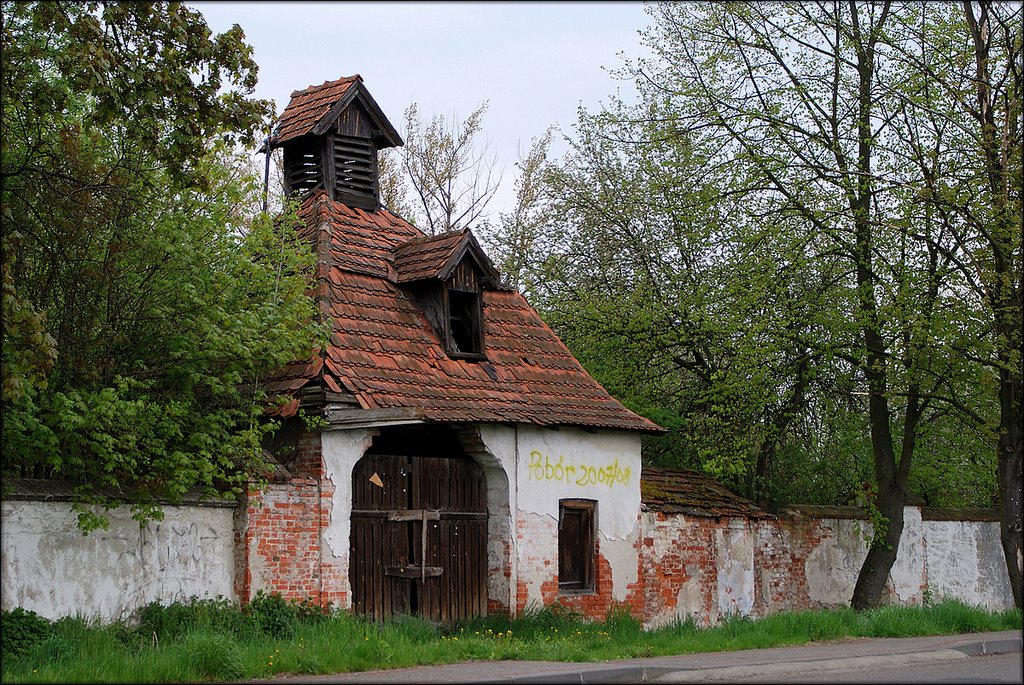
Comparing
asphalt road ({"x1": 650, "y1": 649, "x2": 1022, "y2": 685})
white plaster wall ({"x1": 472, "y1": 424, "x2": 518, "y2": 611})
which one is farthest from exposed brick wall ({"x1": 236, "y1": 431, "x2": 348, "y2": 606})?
asphalt road ({"x1": 650, "y1": 649, "x2": 1022, "y2": 685})

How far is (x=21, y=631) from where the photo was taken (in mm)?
11969

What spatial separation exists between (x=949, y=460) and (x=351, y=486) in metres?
14.4

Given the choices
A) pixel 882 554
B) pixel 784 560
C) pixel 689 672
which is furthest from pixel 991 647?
pixel 882 554

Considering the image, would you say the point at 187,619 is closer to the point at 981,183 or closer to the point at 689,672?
the point at 689,672

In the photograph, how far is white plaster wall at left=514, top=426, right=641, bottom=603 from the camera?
18031 millimetres

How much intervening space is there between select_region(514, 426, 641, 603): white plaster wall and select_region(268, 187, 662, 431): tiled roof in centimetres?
45

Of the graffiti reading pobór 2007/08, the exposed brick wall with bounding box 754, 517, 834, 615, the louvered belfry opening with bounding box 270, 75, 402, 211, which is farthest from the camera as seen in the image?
the exposed brick wall with bounding box 754, 517, 834, 615

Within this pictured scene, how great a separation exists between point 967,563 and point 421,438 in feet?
41.7

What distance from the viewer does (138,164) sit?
14.1 metres

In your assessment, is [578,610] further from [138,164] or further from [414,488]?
[138,164]

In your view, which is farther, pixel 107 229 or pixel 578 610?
pixel 578 610

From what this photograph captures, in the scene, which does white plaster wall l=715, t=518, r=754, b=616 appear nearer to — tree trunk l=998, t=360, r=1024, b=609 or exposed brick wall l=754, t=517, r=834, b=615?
exposed brick wall l=754, t=517, r=834, b=615

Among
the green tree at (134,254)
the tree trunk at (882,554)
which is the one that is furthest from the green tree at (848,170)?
the green tree at (134,254)

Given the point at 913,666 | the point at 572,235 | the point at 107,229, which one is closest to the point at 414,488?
the point at 107,229
